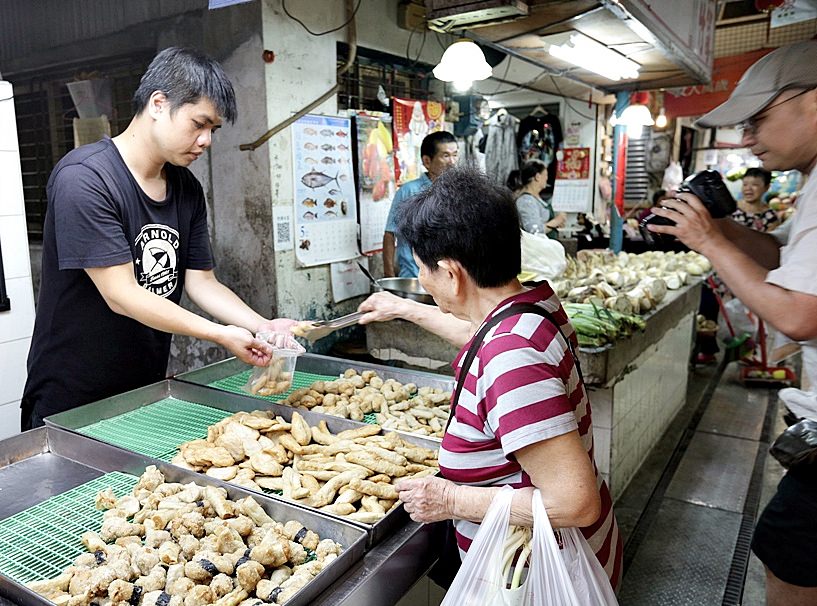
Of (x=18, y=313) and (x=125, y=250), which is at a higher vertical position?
(x=125, y=250)

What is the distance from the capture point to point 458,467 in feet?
4.97

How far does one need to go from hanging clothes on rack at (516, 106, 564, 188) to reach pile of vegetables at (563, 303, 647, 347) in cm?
614

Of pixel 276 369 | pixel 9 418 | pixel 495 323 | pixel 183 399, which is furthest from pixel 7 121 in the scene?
pixel 495 323

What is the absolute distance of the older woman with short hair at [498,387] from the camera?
1.31 m

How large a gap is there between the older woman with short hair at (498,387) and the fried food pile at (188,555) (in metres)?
0.32

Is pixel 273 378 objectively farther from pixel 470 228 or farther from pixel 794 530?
pixel 794 530

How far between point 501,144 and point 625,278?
Result: 3.77m

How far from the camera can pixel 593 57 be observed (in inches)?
178

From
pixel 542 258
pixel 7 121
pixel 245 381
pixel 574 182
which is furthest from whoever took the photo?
pixel 574 182

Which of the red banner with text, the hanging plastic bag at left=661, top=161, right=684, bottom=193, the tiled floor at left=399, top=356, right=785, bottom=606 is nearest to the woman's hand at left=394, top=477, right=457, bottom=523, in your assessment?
the tiled floor at left=399, top=356, right=785, bottom=606

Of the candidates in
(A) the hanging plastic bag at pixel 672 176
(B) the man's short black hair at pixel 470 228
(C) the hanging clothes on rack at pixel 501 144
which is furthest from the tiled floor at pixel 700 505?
(A) the hanging plastic bag at pixel 672 176

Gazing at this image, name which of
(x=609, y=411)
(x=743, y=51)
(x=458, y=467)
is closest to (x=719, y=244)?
(x=458, y=467)

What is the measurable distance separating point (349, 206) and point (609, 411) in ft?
9.53

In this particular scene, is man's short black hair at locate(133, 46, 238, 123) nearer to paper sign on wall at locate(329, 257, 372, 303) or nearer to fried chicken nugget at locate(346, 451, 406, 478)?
fried chicken nugget at locate(346, 451, 406, 478)
